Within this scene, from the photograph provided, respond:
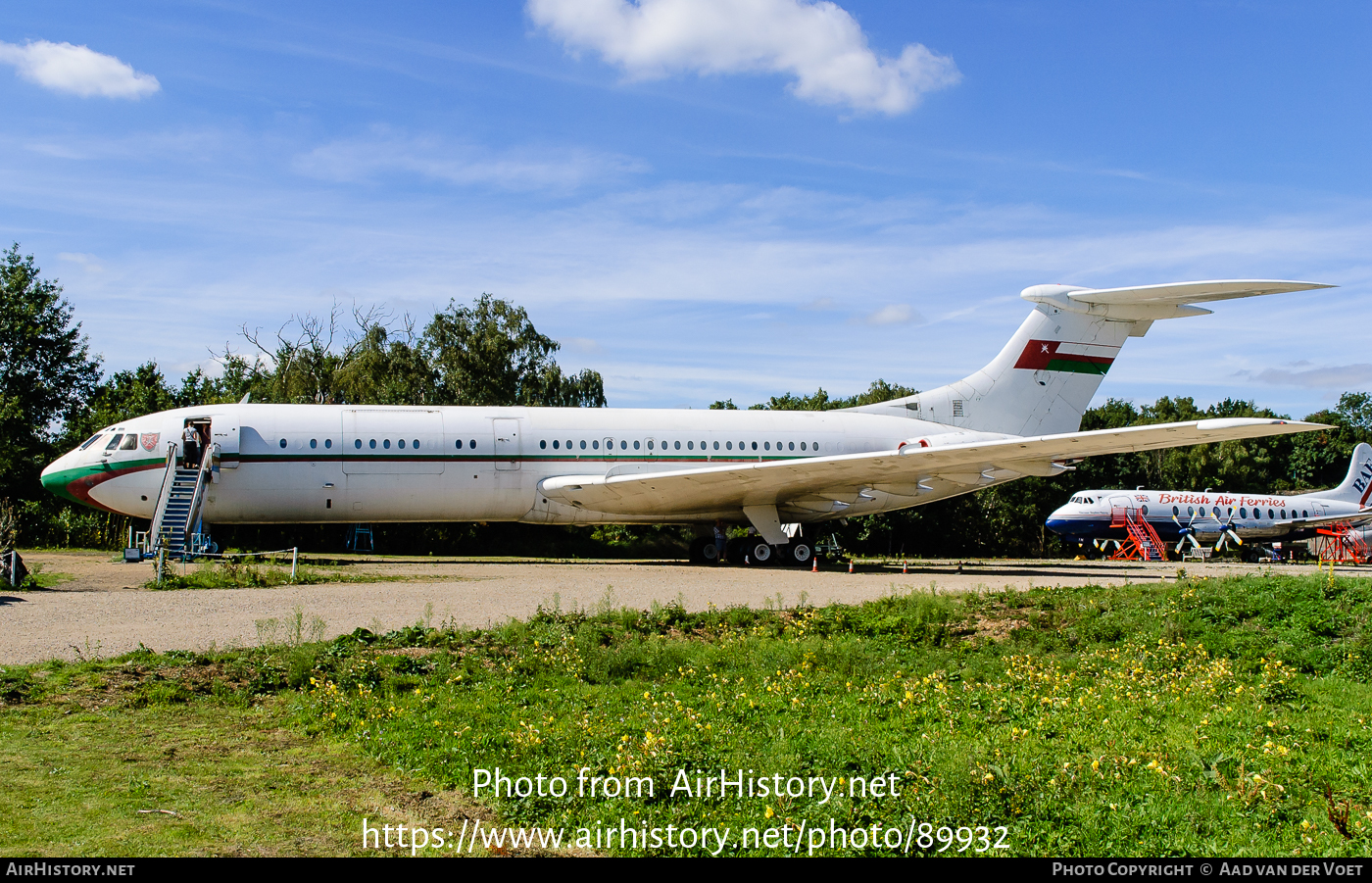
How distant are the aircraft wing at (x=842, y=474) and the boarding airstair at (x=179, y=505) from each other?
7.74 metres

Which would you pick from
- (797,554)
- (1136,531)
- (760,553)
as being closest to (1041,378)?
(797,554)

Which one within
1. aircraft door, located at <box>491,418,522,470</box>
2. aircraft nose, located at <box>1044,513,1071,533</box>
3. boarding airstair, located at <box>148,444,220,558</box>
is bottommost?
aircraft nose, located at <box>1044,513,1071,533</box>

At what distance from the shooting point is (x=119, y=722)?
25.1ft

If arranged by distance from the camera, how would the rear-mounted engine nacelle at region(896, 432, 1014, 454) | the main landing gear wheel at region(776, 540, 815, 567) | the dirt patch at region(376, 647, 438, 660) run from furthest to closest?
the rear-mounted engine nacelle at region(896, 432, 1014, 454)
the main landing gear wheel at region(776, 540, 815, 567)
the dirt patch at region(376, 647, 438, 660)

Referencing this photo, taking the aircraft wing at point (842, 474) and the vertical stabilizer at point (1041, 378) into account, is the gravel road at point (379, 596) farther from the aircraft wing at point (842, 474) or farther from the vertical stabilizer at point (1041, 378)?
the vertical stabilizer at point (1041, 378)

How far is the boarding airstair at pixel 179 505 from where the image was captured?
826 inches

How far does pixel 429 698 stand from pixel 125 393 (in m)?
37.6

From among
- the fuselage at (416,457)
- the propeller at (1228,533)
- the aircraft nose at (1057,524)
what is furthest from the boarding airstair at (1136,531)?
the fuselage at (416,457)

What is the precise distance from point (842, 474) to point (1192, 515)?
871 inches

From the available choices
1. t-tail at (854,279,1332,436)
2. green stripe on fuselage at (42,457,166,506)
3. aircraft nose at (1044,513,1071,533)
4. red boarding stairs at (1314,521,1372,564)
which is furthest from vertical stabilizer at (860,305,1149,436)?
green stripe on fuselage at (42,457,166,506)

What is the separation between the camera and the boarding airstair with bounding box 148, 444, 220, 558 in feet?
68.8

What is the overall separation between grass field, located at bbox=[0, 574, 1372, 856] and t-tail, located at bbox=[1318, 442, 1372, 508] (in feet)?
119

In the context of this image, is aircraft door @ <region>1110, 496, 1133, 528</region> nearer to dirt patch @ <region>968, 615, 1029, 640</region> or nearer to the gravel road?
the gravel road

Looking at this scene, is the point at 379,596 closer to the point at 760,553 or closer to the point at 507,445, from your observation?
the point at 507,445
